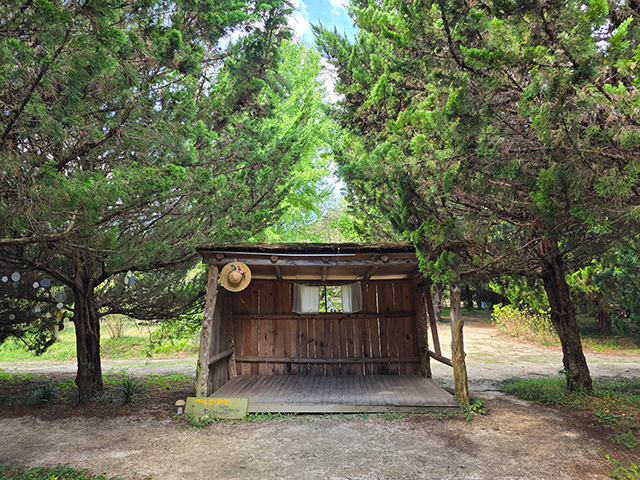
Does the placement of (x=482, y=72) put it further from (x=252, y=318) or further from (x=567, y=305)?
(x=252, y=318)

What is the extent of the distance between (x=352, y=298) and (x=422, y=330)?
1579 millimetres

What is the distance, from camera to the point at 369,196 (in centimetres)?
766

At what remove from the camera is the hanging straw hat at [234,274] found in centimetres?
593

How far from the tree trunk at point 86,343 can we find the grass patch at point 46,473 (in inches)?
108

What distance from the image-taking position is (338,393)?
21.0 feet

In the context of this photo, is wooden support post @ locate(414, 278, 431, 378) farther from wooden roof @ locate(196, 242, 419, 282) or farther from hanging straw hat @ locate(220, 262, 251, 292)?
hanging straw hat @ locate(220, 262, 251, 292)

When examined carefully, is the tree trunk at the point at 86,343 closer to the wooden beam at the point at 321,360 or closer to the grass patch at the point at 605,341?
the wooden beam at the point at 321,360

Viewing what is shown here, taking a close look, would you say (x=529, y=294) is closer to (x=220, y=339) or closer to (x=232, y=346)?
(x=232, y=346)

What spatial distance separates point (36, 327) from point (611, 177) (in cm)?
939

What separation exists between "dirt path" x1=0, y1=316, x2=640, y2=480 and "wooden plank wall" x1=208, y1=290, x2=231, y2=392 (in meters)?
1.28

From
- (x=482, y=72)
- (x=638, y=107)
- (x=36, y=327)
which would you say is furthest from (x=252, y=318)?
(x=638, y=107)

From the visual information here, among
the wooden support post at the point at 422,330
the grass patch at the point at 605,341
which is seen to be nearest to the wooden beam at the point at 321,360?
the wooden support post at the point at 422,330

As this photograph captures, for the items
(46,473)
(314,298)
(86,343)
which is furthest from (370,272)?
(46,473)

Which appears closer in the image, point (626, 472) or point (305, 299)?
point (626, 472)
